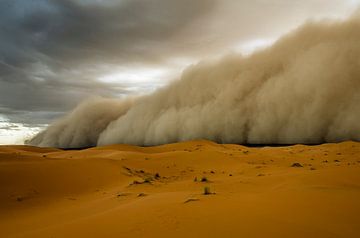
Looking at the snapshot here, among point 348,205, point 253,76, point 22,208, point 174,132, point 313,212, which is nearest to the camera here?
point 313,212

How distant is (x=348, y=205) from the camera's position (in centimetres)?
317

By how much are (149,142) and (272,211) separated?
36477 mm

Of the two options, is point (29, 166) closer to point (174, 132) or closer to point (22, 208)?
point (22, 208)

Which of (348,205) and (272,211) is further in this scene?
(348,205)

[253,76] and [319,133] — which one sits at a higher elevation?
[253,76]

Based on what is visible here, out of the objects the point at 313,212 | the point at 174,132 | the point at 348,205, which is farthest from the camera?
the point at 174,132

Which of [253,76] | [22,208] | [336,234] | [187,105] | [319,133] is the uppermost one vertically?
[253,76]

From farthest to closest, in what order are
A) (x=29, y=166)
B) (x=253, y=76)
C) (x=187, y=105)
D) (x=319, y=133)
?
1. (x=187, y=105)
2. (x=253, y=76)
3. (x=319, y=133)
4. (x=29, y=166)

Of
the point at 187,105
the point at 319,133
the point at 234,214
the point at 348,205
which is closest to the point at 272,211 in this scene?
the point at 234,214

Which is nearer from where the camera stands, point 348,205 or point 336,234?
A: point 336,234

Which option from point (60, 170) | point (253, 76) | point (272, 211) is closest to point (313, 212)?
point (272, 211)

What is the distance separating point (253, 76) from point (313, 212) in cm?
3101

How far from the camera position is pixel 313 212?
9.61 ft

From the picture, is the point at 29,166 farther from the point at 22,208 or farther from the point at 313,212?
→ the point at 313,212
